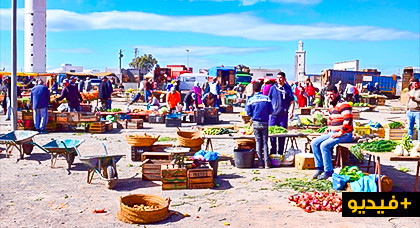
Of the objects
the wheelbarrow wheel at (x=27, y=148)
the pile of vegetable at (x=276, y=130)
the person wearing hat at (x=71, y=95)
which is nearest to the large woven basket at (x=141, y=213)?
the pile of vegetable at (x=276, y=130)

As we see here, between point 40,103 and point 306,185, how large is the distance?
10.3 meters

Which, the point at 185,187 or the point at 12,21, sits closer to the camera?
the point at 185,187

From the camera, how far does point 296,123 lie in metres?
13.2

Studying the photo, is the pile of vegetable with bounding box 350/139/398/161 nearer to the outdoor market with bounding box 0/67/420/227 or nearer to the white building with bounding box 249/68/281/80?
the outdoor market with bounding box 0/67/420/227

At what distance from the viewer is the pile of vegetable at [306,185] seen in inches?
335

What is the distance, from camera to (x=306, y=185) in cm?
880

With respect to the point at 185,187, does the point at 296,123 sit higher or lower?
higher

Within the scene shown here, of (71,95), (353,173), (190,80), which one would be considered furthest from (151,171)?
(190,80)

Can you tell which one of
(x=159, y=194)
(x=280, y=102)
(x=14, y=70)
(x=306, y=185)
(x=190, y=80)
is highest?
(x=190, y=80)

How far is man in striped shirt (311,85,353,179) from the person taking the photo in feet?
29.4

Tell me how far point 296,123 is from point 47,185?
23.1 feet

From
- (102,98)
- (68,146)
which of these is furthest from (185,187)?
(102,98)

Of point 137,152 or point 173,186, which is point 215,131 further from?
point 173,186

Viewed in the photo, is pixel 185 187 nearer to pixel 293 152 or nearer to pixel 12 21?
pixel 293 152
